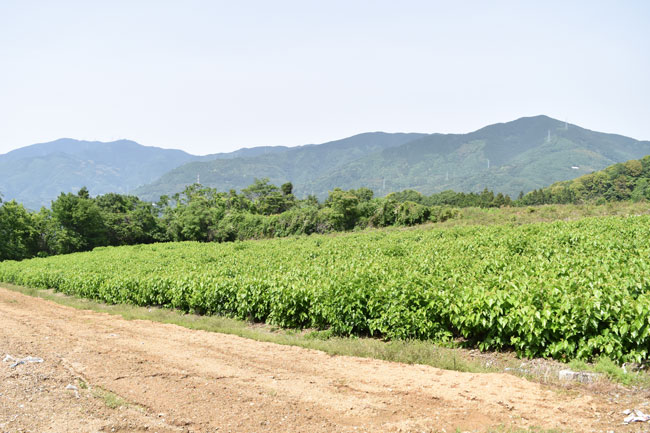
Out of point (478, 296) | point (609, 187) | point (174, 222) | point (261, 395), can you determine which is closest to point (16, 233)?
point (174, 222)

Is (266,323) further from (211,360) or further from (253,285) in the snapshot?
(211,360)

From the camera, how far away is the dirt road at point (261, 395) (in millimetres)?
5430

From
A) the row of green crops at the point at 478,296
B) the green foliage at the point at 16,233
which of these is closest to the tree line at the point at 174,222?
the green foliage at the point at 16,233

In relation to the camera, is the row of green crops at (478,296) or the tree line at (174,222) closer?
the row of green crops at (478,296)

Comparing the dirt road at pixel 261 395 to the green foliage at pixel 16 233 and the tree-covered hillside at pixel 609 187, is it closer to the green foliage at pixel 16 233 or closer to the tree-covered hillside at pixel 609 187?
the green foliage at pixel 16 233

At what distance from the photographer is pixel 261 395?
647 centimetres

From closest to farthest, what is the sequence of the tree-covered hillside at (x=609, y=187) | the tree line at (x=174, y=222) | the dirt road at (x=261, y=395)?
the dirt road at (x=261, y=395) < the tree line at (x=174, y=222) < the tree-covered hillside at (x=609, y=187)

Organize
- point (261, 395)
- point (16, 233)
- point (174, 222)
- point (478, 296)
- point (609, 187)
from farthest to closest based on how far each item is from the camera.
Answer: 1. point (609, 187)
2. point (174, 222)
3. point (16, 233)
4. point (478, 296)
5. point (261, 395)

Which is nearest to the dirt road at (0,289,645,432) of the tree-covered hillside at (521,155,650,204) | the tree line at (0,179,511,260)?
the tree line at (0,179,511,260)

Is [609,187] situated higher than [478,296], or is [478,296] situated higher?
[609,187]

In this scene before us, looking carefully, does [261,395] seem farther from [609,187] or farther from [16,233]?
[609,187]

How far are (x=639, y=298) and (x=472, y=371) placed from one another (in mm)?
2995

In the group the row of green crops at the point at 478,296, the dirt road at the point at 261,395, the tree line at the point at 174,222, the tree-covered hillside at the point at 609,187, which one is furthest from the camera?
the tree-covered hillside at the point at 609,187

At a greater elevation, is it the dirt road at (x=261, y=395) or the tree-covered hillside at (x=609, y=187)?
the tree-covered hillside at (x=609, y=187)
